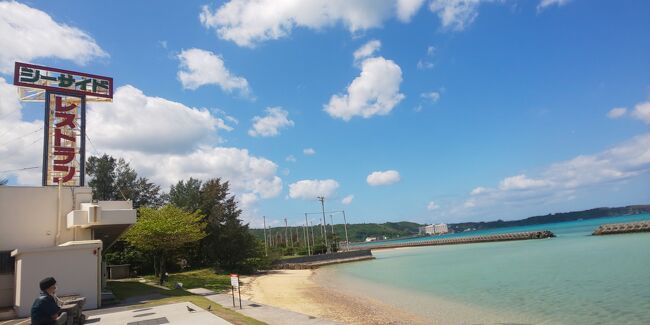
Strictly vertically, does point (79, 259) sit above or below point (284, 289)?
above

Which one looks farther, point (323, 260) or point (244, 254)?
point (323, 260)

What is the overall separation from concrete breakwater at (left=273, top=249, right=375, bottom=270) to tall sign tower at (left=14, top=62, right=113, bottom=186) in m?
34.5

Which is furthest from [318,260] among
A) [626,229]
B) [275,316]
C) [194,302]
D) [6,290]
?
[626,229]

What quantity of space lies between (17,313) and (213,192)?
29.9 m

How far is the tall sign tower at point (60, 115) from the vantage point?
70.2 feet

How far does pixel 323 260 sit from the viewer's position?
194 feet

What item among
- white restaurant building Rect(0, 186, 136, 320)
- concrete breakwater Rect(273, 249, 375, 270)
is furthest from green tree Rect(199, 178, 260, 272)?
white restaurant building Rect(0, 186, 136, 320)

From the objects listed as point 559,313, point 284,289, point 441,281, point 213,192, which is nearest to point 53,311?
point 559,313

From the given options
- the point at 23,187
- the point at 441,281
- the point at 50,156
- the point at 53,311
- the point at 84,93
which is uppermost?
the point at 84,93

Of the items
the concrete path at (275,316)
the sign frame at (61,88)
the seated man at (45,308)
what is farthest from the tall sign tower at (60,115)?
the seated man at (45,308)

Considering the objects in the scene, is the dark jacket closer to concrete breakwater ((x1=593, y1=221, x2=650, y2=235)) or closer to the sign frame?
the sign frame

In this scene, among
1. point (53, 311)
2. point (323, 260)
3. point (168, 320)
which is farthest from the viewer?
point (323, 260)

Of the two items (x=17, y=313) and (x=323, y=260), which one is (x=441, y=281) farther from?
(x=323, y=260)

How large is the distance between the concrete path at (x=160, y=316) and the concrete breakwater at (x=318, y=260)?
3766 centimetres
